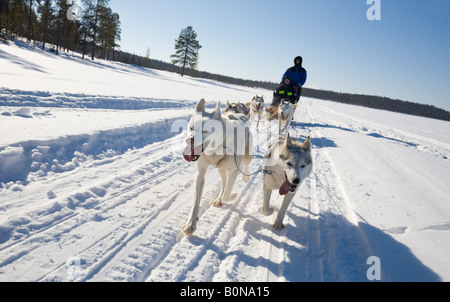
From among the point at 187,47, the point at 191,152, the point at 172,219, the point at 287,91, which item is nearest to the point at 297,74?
the point at 287,91

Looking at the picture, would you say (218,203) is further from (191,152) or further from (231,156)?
(191,152)

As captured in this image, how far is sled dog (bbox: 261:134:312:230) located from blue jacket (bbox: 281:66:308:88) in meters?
8.01

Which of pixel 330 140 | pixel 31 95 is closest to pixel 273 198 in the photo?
pixel 330 140

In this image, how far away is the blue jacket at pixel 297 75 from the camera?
410 inches

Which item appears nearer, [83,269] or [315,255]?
[83,269]

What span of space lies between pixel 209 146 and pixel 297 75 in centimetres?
908

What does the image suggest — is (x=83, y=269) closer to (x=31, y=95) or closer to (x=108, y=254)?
(x=108, y=254)

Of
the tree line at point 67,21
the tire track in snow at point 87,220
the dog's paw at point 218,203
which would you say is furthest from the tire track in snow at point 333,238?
the tree line at point 67,21

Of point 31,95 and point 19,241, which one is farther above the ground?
point 31,95

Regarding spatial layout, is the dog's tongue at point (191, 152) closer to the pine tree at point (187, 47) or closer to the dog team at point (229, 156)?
the dog team at point (229, 156)

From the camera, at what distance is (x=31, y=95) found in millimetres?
7129
